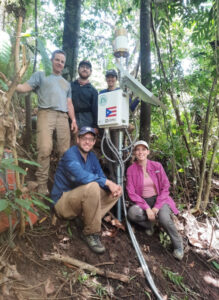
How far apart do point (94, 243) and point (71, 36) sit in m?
4.14

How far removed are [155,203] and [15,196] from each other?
1.96 m

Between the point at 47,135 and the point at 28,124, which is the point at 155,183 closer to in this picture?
the point at 47,135

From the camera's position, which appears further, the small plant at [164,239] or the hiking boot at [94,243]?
the small plant at [164,239]

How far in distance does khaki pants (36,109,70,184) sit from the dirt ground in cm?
65

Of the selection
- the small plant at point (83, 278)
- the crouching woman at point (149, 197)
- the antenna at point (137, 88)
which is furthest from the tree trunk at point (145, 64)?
the small plant at point (83, 278)

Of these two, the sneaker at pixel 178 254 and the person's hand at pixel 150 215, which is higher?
the person's hand at pixel 150 215

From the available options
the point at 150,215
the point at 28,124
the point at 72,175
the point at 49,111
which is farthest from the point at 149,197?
the point at 28,124

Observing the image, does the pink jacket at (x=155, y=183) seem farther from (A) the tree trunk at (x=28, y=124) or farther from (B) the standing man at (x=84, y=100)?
(A) the tree trunk at (x=28, y=124)

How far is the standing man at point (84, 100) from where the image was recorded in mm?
4059

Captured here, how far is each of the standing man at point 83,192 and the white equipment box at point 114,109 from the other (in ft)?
1.08

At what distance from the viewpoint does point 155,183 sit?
11.3 feet

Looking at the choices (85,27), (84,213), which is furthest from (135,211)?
(85,27)

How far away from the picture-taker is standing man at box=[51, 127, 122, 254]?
2711 mm

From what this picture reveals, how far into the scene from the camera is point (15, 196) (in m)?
2.01
